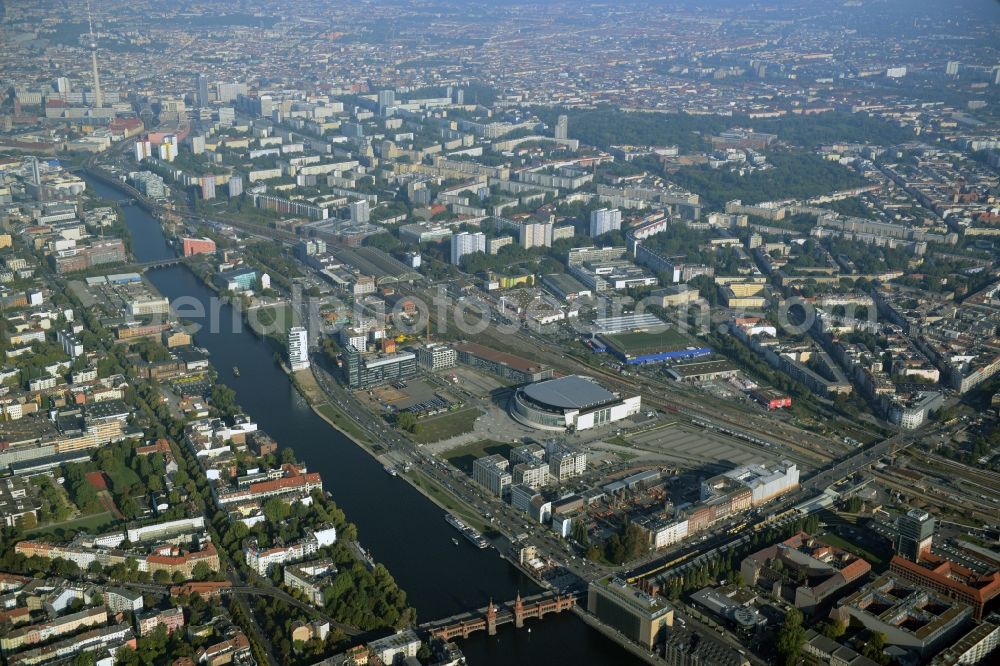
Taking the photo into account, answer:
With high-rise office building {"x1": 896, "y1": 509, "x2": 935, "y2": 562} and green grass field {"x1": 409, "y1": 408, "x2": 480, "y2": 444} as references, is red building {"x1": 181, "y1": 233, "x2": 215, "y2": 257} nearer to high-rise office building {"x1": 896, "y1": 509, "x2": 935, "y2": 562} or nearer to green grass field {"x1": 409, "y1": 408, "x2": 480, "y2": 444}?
green grass field {"x1": 409, "y1": 408, "x2": 480, "y2": 444}

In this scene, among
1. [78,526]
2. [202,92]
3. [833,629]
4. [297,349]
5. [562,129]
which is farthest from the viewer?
[202,92]

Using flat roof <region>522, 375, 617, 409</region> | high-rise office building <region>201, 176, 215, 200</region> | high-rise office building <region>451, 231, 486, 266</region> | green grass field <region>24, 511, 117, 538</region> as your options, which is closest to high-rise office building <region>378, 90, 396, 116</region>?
high-rise office building <region>201, 176, 215, 200</region>

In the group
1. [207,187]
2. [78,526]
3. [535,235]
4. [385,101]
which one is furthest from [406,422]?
[385,101]

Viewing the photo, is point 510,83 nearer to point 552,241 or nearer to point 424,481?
point 552,241

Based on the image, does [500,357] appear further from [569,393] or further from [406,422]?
[406,422]

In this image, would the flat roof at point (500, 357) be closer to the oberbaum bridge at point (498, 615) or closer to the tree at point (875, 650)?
the oberbaum bridge at point (498, 615)
